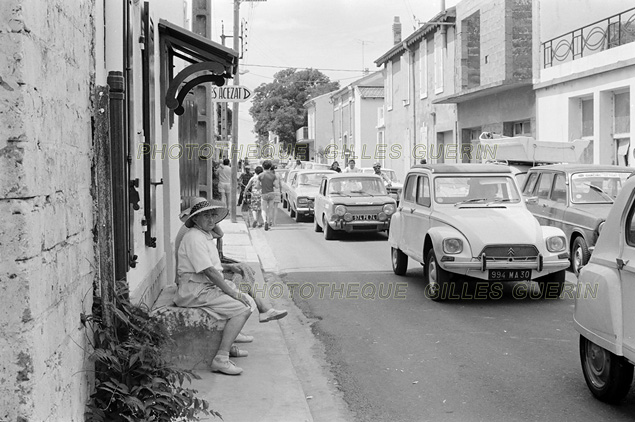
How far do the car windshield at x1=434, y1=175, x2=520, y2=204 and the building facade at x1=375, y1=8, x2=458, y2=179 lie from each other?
20440mm

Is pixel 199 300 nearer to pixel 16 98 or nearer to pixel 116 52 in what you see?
pixel 116 52

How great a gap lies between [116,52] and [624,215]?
3.79 m

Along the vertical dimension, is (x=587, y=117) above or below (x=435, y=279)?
above

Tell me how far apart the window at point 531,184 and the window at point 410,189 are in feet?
10.1

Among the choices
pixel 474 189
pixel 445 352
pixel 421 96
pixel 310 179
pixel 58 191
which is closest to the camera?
pixel 58 191

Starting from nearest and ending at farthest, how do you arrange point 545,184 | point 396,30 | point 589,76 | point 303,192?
point 545,184 → point 589,76 → point 303,192 → point 396,30

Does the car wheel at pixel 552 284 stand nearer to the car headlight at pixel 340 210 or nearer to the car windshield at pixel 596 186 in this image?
the car windshield at pixel 596 186

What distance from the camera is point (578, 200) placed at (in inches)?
492

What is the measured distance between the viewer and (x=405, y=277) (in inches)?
479

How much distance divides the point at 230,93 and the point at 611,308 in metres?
11.0

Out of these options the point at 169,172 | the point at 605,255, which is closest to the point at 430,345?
the point at 605,255

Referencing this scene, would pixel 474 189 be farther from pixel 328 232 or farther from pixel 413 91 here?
pixel 413 91

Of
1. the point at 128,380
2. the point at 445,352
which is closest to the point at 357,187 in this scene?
the point at 445,352

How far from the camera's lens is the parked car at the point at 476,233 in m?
9.62
